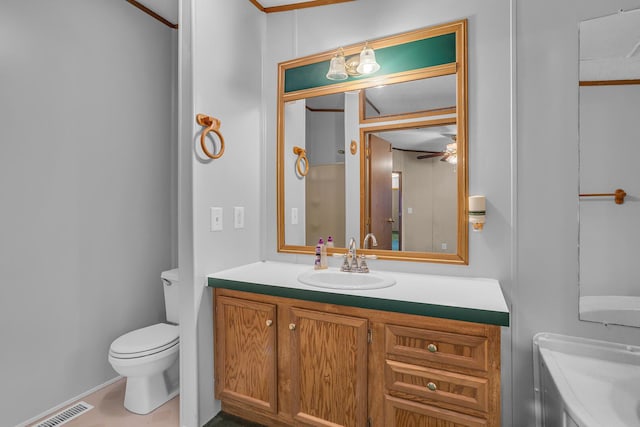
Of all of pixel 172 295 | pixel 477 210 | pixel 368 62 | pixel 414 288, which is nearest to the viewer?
pixel 414 288

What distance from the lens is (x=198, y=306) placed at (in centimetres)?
171

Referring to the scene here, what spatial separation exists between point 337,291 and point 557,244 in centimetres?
106

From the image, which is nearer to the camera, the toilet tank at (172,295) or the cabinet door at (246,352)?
the cabinet door at (246,352)

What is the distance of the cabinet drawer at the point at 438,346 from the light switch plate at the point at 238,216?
3.62 ft

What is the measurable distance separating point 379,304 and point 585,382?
0.84 m

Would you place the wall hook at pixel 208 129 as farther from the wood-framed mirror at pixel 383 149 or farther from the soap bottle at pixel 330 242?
the soap bottle at pixel 330 242

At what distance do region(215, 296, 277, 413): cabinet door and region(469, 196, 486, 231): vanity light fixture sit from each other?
109 cm

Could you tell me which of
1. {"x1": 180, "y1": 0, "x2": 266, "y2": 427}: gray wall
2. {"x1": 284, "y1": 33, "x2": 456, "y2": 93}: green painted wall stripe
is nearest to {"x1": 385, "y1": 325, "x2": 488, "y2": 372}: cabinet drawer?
{"x1": 180, "y1": 0, "x2": 266, "y2": 427}: gray wall

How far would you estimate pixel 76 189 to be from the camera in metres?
2.01

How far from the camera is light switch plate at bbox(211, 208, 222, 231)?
179cm

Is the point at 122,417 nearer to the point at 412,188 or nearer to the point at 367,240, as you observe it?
the point at 367,240

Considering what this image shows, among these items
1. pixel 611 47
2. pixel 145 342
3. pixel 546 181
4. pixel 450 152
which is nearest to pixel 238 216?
pixel 145 342

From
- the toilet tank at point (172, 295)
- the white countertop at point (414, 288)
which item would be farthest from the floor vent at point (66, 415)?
the white countertop at point (414, 288)

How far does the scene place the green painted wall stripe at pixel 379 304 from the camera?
116cm
